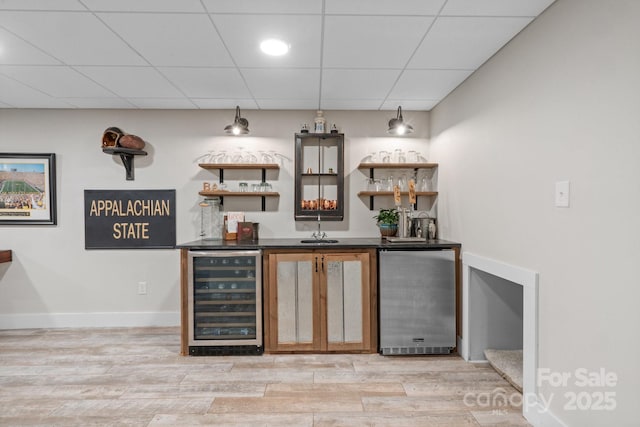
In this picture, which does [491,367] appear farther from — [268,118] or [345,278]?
[268,118]

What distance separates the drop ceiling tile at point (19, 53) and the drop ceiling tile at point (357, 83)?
2.05 meters

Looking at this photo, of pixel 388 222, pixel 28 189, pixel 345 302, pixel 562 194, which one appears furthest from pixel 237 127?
pixel 562 194

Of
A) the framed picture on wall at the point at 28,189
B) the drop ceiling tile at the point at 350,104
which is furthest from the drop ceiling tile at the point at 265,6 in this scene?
the framed picture on wall at the point at 28,189

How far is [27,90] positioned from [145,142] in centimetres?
104

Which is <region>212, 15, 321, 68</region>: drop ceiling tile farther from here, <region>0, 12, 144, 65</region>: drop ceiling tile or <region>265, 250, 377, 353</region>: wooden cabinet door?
<region>265, 250, 377, 353</region>: wooden cabinet door

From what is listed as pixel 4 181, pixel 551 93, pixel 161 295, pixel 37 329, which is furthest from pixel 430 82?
pixel 37 329

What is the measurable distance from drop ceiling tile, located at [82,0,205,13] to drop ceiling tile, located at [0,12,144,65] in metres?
0.13

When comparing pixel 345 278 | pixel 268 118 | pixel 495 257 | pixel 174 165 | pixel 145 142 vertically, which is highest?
pixel 268 118

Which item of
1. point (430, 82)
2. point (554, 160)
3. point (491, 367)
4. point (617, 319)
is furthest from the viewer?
point (430, 82)

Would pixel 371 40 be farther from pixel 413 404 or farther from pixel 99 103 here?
pixel 99 103

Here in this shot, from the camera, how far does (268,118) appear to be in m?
3.69

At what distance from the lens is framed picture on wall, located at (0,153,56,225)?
3.58 metres

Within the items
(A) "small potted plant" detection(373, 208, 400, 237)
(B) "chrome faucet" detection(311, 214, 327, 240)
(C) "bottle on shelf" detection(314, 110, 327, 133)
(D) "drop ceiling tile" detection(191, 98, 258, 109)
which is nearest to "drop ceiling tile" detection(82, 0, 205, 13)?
(D) "drop ceiling tile" detection(191, 98, 258, 109)

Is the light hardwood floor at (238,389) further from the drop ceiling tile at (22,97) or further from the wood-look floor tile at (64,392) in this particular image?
the drop ceiling tile at (22,97)
